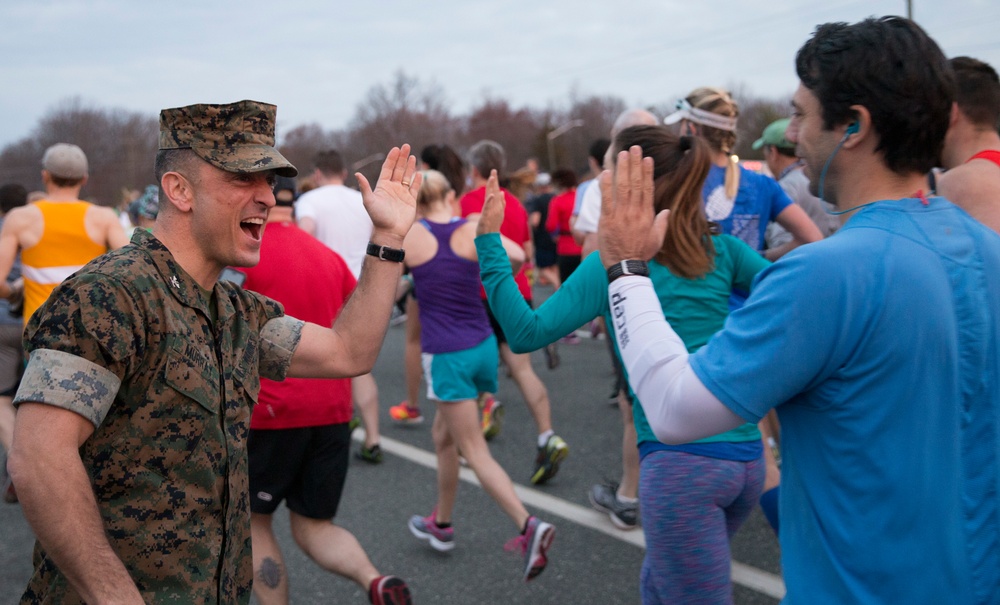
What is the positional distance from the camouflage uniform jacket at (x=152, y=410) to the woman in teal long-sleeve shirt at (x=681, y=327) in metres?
0.96

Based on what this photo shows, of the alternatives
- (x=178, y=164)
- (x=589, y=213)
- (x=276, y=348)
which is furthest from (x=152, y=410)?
(x=589, y=213)

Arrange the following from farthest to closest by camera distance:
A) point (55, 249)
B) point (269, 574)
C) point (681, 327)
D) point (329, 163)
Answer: point (329, 163) → point (55, 249) → point (269, 574) → point (681, 327)

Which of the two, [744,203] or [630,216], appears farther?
[744,203]

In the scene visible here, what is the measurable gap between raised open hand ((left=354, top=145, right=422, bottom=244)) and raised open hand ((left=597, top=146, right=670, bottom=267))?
2.29 ft

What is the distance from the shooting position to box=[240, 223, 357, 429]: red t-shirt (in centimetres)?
374

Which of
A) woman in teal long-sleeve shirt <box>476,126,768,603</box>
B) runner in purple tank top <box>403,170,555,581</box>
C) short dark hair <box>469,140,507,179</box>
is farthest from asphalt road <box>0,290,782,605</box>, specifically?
short dark hair <box>469,140,507,179</box>

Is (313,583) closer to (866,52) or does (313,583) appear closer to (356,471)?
(356,471)

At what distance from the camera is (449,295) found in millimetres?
4988

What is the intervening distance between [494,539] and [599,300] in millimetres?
2432

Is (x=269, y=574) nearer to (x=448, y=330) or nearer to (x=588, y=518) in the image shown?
(x=448, y=330)

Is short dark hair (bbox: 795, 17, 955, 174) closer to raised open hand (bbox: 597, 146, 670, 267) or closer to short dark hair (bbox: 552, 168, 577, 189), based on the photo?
raised open hand (bbox: 597, 146, 670, 267)

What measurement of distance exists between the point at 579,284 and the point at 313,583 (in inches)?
96.3

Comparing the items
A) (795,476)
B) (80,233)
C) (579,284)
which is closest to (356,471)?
(80,233)

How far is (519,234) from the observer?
24.1 ft
